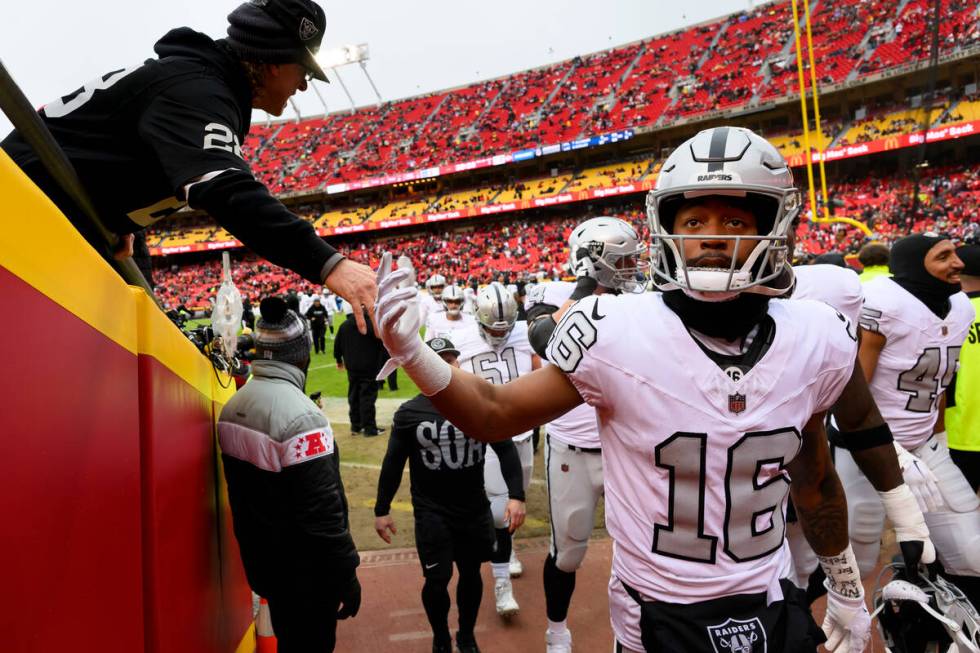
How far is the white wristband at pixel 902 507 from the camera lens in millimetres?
2617

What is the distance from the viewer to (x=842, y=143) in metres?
32.1

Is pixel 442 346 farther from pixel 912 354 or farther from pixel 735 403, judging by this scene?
pixel 912 354

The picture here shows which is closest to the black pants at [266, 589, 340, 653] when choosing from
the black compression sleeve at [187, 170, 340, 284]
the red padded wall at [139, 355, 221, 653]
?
the red padded wall at [139, 355, 221, 653]

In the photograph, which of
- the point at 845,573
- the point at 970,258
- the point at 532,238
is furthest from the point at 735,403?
the point at 532,238

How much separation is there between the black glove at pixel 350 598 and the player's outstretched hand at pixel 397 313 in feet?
5.95

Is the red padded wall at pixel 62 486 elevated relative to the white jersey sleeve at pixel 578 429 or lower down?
elevated

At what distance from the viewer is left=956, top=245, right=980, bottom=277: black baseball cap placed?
13.3ft

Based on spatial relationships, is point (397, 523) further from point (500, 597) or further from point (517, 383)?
point (517, 383)

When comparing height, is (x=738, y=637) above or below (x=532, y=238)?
above

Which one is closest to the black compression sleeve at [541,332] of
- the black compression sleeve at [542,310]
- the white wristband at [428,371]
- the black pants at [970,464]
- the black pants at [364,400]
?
the white wristband at [428,371]

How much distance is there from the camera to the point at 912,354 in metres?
3.83

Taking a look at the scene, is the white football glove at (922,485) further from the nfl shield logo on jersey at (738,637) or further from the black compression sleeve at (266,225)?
the black compression sleeve at (266,225)

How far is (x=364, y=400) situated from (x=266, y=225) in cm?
812

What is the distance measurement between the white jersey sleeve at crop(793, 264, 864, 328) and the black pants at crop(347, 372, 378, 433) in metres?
6.63
